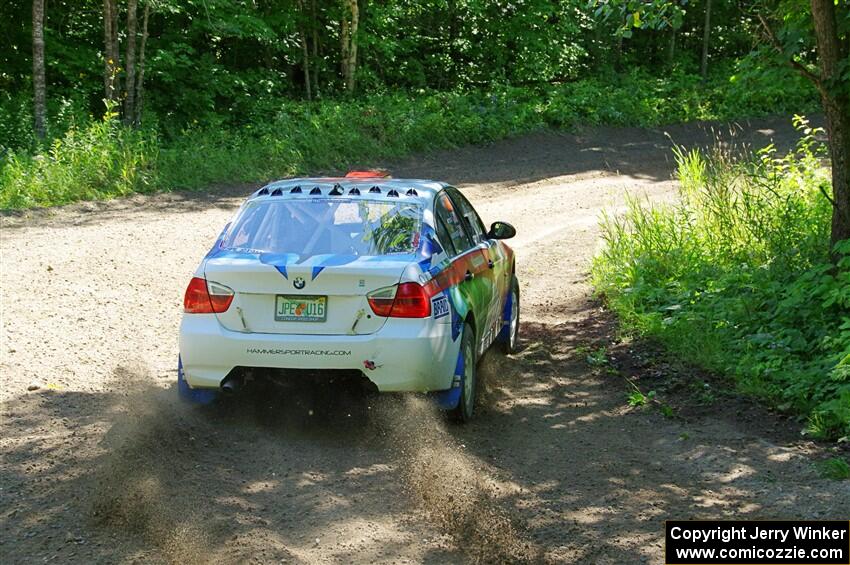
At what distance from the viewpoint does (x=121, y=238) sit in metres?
14.1

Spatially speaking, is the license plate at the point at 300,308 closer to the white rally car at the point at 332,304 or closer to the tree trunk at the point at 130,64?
the white rally car at the point at 332,304

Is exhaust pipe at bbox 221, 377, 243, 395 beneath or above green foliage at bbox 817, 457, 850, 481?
above

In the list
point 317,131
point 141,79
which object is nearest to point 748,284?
point 317,131

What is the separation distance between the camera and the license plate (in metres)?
6.51

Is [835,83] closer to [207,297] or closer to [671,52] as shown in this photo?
[207,297]

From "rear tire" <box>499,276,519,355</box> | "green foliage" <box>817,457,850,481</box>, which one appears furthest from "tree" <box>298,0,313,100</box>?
"green foliage" <box>817,457,850,481</box>

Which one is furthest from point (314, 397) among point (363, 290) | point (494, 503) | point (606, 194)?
point (606, 194)

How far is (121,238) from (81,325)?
444 cm

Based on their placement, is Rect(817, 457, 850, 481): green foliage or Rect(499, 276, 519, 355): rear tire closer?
Rect(817, 457, 850, 481): green foliage

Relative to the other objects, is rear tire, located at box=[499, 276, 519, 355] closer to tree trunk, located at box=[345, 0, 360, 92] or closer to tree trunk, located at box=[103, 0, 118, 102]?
tree trunk, located at box=[103, 0, 118, 102]

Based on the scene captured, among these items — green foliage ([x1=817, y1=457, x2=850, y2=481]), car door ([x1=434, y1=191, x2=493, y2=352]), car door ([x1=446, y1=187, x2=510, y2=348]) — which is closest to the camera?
green foliage ([x1=817, y1=457, x2=850, y2=481])

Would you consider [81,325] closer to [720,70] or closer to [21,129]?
[21,129]

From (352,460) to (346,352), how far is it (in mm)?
684

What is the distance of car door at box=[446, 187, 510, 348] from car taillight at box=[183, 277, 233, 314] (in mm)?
2188
